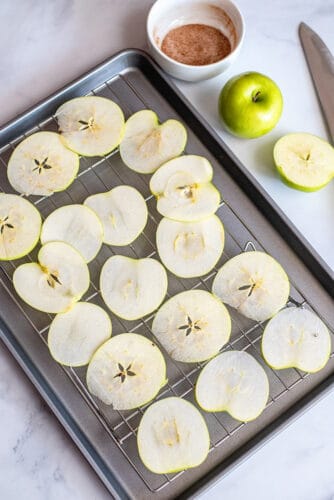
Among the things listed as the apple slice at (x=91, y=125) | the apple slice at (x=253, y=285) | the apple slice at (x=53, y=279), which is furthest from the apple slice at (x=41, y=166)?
the apple slice at (x=253, y=285)

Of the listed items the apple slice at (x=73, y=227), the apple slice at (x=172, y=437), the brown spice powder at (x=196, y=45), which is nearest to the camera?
the apple slice at (x=172, y=437)

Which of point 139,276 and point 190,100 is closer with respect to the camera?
point 139,276

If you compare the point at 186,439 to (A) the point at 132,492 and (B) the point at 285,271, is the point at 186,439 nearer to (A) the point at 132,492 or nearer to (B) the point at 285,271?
(A) the point at 132,492

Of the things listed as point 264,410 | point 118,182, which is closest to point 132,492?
point 264,410

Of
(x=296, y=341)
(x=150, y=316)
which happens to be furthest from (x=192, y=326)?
(x=296, y=341)

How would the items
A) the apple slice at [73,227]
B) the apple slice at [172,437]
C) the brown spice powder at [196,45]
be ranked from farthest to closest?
the brown spice powder at [196,45] < the apple slice at [73,227] < the apple slice at [172,437]

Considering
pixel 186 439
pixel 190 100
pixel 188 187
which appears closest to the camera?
pixel 186 439

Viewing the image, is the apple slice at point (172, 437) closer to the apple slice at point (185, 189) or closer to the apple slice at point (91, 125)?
the apple slice at point (185, 189)
